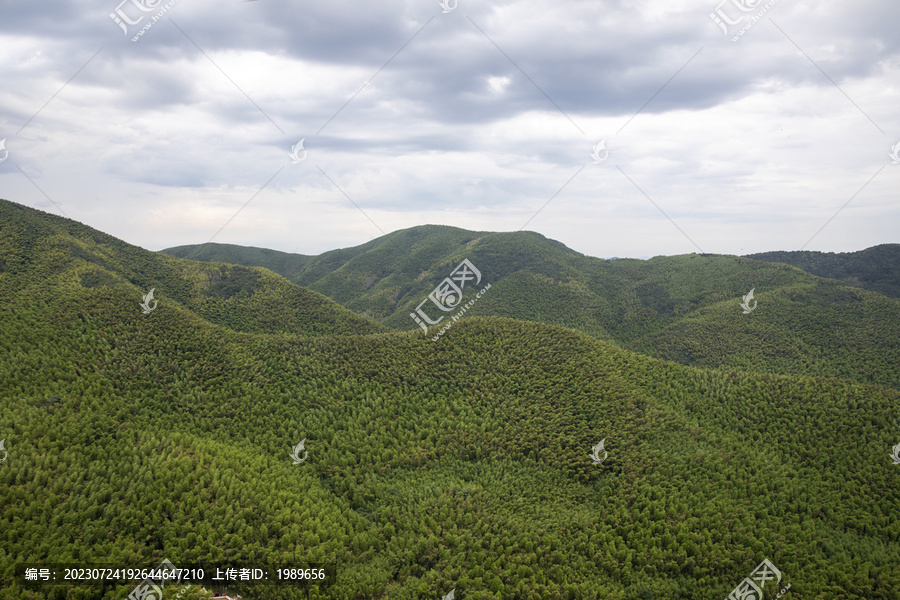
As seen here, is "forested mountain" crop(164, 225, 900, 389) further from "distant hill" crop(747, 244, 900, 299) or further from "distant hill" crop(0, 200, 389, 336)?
"distant hill" crop(0, 200, 389, 336)

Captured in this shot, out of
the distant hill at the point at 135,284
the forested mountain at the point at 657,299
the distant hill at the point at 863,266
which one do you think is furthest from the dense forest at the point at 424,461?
the distant hill at the point at 863,266

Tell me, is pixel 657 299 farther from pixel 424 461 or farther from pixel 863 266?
pixel 424 461

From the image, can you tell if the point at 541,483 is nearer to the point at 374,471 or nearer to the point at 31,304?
the point at 374,471

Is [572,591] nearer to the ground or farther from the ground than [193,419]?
nearer to the ground

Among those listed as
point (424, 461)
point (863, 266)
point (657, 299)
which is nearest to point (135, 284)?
point (424, 461)

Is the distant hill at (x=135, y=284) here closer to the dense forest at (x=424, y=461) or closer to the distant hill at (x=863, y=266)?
the dense forest at (x=424, y=461)

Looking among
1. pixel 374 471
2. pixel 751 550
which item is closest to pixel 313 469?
pixel 374 471
